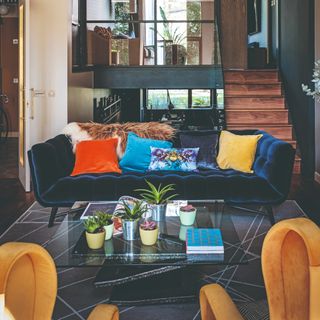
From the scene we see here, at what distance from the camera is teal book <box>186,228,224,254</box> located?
7.52ft

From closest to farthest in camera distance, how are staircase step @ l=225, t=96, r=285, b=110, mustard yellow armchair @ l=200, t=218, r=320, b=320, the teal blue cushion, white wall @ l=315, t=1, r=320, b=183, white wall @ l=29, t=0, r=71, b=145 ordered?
1. mustard yellow armchair @ l=200, t=218, r=320, b=320
2. the teal blue cushion
3. white wall @ l=29, t=0, r=71, b=145
4. white wall @ l=315, t=1, r=320, b=183
5. staircase step @ l=225, t=96, r=285, b=110

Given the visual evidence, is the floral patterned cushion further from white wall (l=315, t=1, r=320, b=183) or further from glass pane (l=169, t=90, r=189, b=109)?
glass pane (l=169, t=90, r=189, b=109)

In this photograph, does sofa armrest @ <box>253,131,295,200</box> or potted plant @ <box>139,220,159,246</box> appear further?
sofa armrest @ <box>253,131,295,200</box>

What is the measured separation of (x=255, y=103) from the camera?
751 cm

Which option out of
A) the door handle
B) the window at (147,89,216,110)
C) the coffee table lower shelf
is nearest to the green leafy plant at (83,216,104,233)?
the coffee table lower shelf

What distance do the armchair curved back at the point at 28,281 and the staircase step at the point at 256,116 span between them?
6.24 meters

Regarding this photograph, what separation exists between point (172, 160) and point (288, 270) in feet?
10.1

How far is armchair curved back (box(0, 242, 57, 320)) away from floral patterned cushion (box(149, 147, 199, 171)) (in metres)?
3.13

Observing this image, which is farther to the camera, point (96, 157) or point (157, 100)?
point (157, 100)

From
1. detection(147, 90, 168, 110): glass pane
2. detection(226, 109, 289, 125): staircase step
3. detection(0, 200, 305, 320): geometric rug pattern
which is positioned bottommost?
detection(0, 200, 305, 320): geometric rug pattern

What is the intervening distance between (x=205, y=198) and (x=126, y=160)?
2.84ft

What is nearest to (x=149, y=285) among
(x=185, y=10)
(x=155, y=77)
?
(x=155, y=77)

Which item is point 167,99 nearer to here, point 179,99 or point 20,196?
point 179,99

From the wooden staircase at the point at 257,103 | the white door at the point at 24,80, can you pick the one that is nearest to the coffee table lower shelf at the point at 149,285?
the white door at the point at 24,80
